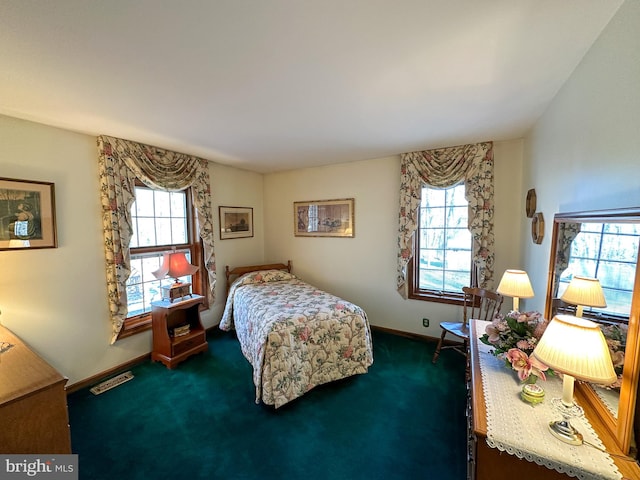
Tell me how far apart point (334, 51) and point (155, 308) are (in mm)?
2994

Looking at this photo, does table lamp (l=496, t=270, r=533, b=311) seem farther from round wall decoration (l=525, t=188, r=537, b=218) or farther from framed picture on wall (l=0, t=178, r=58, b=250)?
framed picture on wall (l=0, t=178, r=58, b=250)

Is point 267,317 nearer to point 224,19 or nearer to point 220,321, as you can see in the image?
point 220,321

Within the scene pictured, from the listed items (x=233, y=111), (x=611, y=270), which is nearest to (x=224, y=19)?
(x=233, y=111)

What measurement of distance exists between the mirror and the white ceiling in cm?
88

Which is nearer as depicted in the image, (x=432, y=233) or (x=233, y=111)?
(x=233, y=111)

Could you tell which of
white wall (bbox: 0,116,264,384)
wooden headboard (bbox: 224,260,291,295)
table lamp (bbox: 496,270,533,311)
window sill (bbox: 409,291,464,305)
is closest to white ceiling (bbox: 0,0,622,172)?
white wall (bbox: 0,116,264,384)

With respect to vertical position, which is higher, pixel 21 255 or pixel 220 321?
pixel 21 255

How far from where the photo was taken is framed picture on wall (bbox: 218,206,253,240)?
12.7 ft

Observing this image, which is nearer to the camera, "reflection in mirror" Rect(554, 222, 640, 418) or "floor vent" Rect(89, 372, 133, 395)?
"reflection in mirror" Rect(554, 222, 640, 418)

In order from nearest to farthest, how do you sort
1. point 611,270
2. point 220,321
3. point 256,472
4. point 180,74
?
point 611,270
point 180,74
point 256,472
point 220,321

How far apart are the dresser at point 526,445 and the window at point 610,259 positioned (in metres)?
0.47

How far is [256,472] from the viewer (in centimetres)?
169

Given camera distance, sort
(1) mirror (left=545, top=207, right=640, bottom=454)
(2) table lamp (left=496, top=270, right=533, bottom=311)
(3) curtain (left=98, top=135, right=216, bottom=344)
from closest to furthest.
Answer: (1) mirror (left=545, top=207, right=640, bottom=454), (2) table lamp (left=496, top=270, right=533, bottom=311), (3) curtain (left=98, top=135, right=216, bottom=344)

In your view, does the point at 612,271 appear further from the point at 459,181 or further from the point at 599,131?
the point at 459,181
